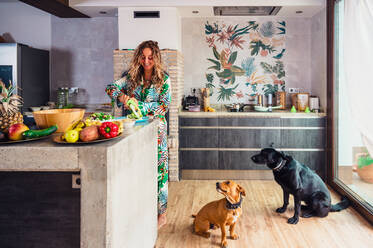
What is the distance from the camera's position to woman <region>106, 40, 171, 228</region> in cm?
271

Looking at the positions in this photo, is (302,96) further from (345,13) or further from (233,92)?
(345,13)

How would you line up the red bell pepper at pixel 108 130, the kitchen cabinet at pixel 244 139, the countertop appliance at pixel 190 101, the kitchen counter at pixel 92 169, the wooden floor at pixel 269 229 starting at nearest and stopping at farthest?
1. the kitchen counter at pixel 92 169
2. the red bell pepper at pixel 108 130
3. the wooden floor at pixel 269 229
4. the kitchen cabinet at pixel 244 139
5. the countertop appliance at pixel 190 101

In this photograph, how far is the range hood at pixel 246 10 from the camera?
4605 millimetres

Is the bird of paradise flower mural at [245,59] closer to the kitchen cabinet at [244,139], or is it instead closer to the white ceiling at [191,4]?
the white ceiling at [191,4]

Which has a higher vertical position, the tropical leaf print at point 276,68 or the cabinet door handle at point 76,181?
the tropical leaf print at point 276,68

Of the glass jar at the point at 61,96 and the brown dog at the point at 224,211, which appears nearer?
the brown dog at the point at 224,211

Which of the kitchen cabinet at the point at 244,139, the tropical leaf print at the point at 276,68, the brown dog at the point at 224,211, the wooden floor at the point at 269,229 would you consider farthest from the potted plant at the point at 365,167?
the tropical leaf print at the point at 276,68

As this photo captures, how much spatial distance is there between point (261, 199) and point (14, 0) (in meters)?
4.72

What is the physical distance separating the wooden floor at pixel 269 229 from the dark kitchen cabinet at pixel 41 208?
109cm

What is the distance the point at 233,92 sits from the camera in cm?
520

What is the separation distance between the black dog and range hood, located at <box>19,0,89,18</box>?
3256mm

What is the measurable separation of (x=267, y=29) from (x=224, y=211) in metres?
3.54

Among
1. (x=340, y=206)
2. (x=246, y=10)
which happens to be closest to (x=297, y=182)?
(x=340, y=206)

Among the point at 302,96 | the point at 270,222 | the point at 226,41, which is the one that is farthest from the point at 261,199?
the point at 226,41
